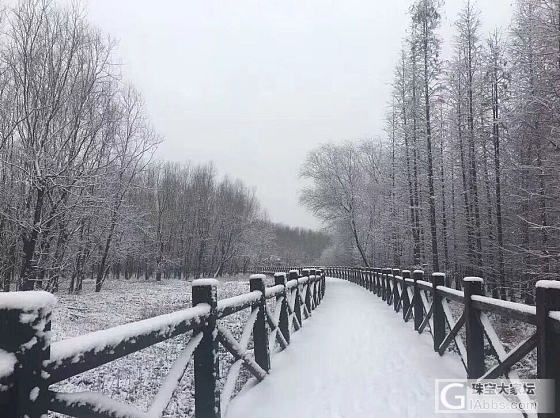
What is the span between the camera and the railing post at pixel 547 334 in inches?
115

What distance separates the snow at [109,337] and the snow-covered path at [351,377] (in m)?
1.78

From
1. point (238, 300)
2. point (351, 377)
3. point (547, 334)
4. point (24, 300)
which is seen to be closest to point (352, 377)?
point (351, 377)

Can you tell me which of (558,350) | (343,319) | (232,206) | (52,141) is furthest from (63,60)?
(232,206)

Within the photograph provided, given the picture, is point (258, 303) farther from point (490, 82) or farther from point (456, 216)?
point (456, 216)

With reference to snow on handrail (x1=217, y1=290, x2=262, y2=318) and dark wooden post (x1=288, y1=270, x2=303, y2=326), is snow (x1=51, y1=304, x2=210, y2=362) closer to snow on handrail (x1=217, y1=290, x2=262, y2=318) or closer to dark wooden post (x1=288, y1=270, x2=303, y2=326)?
snow on handrail (x1=217, y1=290, x2=262, y2=318)

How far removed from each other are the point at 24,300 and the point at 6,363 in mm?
229

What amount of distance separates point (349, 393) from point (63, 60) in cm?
1491

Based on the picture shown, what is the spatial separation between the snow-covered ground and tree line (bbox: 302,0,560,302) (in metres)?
10.6

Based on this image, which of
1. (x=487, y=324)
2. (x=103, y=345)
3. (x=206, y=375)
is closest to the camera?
(x=103, y=345)

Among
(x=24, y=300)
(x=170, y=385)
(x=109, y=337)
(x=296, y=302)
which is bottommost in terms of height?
(x=296, y=302)

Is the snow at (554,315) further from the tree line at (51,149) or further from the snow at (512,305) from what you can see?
the tree line at (51,149)

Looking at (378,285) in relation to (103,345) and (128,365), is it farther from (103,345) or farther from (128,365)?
(103,345)

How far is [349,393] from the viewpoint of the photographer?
15.4 feet

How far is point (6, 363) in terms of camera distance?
152cm
